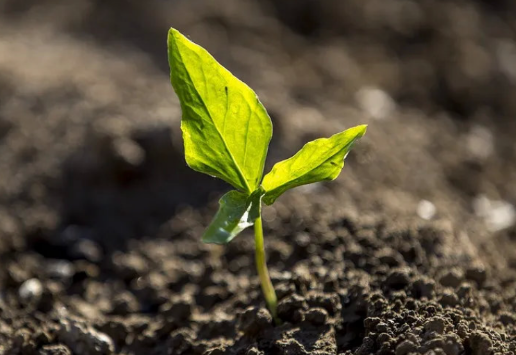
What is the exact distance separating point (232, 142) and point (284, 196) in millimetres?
1067

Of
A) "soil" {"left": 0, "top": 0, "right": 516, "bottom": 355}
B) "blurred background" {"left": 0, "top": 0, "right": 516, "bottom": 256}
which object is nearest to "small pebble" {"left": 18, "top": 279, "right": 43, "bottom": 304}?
"soil" {"left": 0, "top": 0, "right": 516, "bottom": 355}

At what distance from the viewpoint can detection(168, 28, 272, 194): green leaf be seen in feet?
5.25

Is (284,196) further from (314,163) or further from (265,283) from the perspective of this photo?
(314,163)

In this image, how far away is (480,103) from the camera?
3.80m

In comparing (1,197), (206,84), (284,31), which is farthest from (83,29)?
(206,84)

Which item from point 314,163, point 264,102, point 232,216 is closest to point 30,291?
point 232,216

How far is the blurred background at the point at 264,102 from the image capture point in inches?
112

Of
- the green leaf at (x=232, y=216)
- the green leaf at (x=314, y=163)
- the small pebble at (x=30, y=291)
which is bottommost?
the small pebble at (x=30, y=291)

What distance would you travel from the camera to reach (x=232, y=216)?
1642 mm

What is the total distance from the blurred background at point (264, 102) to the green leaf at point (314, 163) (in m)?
0.95

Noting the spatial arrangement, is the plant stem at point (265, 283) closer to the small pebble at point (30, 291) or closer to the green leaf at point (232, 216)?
the green leaf at point (232, 216)

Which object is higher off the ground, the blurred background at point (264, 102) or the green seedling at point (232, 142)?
the green seedling at point (232, 142)

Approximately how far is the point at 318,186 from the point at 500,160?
1100 mm

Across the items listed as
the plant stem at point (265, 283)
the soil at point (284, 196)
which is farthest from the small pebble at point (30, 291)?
the plant stem at point (265, 283)
